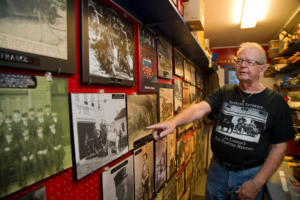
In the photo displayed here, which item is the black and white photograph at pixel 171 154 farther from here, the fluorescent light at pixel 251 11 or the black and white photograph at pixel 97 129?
the fluorescent light at pixel 251 11

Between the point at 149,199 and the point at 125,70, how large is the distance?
1242 mm

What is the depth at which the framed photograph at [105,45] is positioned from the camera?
0.84 m

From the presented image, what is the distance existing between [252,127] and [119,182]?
119 cm

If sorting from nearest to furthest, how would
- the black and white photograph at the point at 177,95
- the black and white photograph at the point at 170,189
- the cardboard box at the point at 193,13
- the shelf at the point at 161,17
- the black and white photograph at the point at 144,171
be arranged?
the shelf at the point at 161,17 → the black and white photograph at the point at 144,171 → the cardboard box at the point at 193,13 → the black and white photograph at the point at 170,189 → the black and white photograph at the point at 177,95

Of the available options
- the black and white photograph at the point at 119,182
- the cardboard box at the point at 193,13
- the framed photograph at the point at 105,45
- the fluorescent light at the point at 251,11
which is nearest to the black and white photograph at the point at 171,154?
the black and white photograph at the point at 119,182

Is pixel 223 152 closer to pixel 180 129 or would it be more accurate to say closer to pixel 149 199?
pixel 149 199

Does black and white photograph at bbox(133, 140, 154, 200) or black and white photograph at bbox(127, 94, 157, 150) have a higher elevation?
black and white photograph at bbox(127, 94, 157, 150)

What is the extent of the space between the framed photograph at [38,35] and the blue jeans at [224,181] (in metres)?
1.55

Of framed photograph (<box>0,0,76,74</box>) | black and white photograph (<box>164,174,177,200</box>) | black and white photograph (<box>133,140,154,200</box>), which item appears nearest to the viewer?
framed photograph (<box>0,0,76,74</box>)

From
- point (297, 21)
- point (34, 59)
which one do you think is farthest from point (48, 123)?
point (297, 21)

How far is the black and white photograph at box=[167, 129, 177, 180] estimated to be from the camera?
206cm

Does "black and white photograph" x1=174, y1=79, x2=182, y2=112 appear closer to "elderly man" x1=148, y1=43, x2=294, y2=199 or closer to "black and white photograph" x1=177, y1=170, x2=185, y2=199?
"elderly man" x1=148, y1=43, x2=294, y2=199

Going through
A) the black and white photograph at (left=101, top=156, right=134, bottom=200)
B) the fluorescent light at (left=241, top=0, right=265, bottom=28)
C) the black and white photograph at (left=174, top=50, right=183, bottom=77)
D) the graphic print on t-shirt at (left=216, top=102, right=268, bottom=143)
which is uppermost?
the fluorescent light at (left=241, top=0, right=265, bottom=28)

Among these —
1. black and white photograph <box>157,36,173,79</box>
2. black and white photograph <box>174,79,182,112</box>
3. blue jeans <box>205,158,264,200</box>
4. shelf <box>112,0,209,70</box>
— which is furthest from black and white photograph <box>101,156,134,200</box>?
black and white photograph <box>174,79,182,112</box>
